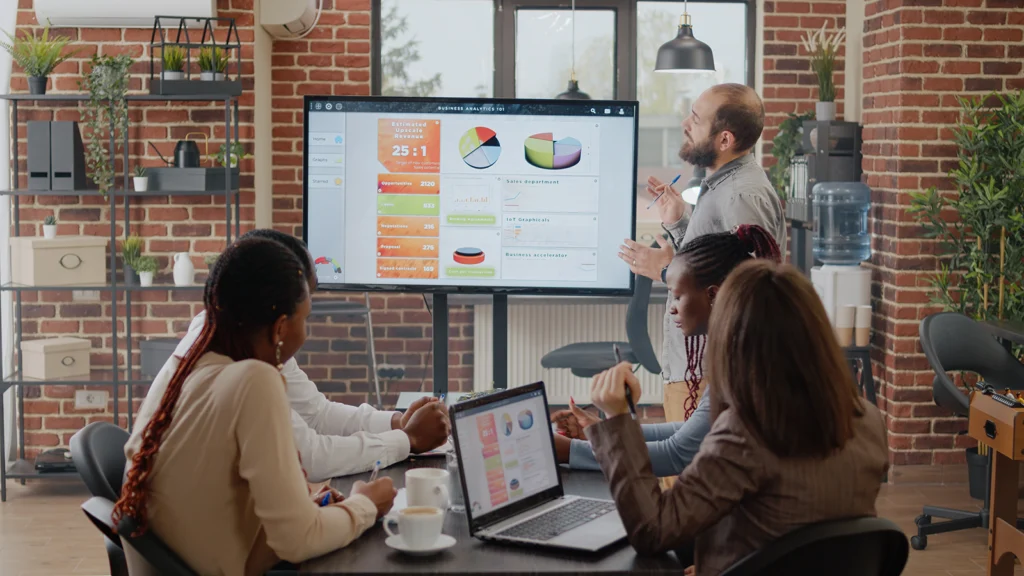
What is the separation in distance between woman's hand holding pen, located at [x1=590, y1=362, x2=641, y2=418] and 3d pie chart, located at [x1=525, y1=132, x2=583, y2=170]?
1.22m

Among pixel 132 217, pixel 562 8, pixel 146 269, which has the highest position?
pixel 562 8

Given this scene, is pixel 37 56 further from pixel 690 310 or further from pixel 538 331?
pixel 690 310

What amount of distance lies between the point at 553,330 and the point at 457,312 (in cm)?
54

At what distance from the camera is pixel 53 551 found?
4.10 metres

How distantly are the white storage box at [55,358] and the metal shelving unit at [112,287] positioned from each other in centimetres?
4

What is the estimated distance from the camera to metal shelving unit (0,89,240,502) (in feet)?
15.6

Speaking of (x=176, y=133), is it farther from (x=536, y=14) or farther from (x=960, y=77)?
(x=960, y=77)

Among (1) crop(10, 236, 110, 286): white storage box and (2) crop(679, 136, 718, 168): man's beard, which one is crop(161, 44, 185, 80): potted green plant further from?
(2) crop(679, 136, 718, 168): man's beard

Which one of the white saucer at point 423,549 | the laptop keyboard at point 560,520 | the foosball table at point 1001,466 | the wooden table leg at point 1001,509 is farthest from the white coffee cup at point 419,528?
the wooden table leg at point 1001,509

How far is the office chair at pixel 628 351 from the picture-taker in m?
5.03

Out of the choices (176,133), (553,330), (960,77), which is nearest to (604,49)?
(553,330)

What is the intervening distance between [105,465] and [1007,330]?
3428mm

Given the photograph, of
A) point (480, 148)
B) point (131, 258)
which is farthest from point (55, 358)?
point (480, 148)

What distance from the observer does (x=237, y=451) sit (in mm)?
1747
